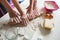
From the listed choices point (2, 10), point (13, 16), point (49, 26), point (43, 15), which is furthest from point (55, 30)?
point (2, 10)

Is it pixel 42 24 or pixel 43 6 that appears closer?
pixel 42 24

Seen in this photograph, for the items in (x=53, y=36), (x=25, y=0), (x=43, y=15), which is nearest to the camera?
(x=53, y=36)

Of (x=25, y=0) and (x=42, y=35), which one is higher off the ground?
(x=25, y=0)

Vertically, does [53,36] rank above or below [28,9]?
below

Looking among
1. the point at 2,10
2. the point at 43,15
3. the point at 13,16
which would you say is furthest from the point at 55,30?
the point at 2,10

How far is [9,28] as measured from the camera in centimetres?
87

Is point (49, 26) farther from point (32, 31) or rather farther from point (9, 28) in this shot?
point (9, 28)

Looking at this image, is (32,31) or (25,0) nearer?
(32,31)

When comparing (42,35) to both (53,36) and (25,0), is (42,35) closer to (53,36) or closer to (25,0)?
(53,36)

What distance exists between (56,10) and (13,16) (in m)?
0.31

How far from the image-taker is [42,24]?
0.88m

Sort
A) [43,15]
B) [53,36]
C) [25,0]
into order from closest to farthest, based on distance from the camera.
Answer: [53,36] → [43,15] → [25,0]

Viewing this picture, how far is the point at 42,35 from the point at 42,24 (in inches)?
3.3

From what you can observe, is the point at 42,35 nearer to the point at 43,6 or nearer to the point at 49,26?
the point at 49,26
